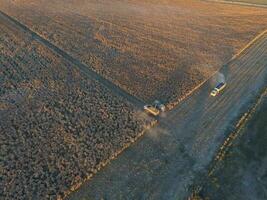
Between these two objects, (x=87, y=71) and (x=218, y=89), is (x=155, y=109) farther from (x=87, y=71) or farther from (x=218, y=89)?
(x=87, y=71)

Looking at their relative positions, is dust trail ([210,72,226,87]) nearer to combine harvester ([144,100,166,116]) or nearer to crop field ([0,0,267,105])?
crop field ([0,0,267,105])

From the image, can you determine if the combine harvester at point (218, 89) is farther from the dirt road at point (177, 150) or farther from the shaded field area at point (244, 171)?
the shaded field area at point (244, 171)

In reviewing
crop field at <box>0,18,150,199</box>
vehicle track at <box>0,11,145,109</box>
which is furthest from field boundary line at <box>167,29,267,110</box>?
crop field at <box>0,18,150,199</box>

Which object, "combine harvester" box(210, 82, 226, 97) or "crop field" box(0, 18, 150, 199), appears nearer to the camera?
"crop field" box(0, 18, 150, 199)

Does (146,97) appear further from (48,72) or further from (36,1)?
(36,1)

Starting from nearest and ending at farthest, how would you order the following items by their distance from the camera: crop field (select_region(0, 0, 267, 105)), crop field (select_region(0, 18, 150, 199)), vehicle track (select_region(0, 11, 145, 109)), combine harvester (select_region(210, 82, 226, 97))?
crop field (select_region(0, 18, 150, 199)), vehicle track (select_region(0, 11, 145, 109)), combine harvester (select_region(210, 82, 226, 97)), crop field (select_region(0, 0, 267, 105))

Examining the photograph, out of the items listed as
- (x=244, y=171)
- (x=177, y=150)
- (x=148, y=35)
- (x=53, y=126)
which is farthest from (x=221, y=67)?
(x=53, y=126)

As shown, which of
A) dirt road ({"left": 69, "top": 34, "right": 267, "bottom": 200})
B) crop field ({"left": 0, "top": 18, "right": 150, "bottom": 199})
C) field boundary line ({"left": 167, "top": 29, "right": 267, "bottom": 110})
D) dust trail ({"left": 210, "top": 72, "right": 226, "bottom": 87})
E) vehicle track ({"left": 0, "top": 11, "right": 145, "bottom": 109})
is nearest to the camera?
dirt road ({"left": 69, "top": 34, "right": 267, "bottom": 200})

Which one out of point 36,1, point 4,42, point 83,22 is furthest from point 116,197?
point 36,1
